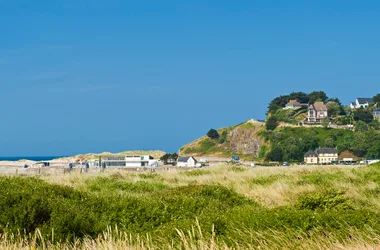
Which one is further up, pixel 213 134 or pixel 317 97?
pixel 317 97

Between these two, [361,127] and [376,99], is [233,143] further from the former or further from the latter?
[376,99]

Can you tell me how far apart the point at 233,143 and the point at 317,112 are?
2389 centimetres

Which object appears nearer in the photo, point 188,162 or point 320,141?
point 188,162

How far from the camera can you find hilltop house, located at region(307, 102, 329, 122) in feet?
484

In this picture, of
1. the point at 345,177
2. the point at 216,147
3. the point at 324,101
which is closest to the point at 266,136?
the point at 216,147

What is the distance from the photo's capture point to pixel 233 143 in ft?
488

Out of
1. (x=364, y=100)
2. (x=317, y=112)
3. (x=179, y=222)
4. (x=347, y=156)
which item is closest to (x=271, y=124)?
(x=317, y=112)

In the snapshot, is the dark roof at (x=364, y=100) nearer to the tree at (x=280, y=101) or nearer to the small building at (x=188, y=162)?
the tree at (x=280, y=101)

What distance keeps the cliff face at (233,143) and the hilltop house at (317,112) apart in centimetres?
1289

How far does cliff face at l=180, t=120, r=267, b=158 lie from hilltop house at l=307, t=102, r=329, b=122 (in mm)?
12892

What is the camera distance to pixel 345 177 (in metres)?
23.4

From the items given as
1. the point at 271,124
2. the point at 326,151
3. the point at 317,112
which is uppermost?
the point at 317,112

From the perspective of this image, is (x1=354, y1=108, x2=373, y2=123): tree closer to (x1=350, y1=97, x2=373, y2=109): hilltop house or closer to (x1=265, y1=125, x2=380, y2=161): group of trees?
(x1=265, y1=125, x2=380, y2=161): group of trees

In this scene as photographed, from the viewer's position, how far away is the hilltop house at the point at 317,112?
148 metres
